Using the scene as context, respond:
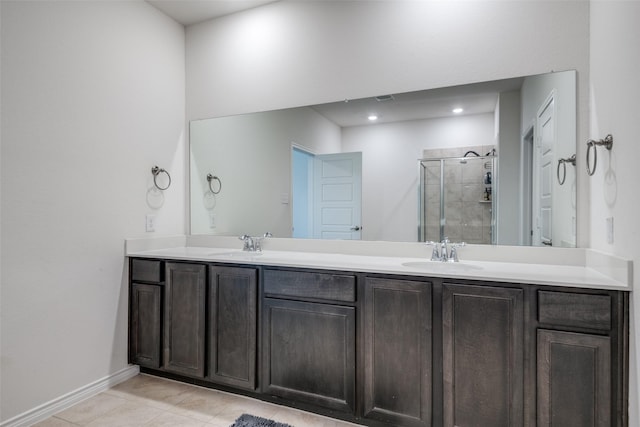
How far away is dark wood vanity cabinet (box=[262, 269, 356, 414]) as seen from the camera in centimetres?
179

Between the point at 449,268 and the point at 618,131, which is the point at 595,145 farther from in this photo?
the point at 449,268

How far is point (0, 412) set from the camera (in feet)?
5.66

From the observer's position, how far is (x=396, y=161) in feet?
7.39

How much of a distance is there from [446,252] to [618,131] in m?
0.97

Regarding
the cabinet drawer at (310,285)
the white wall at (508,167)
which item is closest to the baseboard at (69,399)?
the cabinet drawer at (310,285)

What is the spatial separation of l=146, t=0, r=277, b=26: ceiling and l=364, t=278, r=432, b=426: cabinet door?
2.28 m

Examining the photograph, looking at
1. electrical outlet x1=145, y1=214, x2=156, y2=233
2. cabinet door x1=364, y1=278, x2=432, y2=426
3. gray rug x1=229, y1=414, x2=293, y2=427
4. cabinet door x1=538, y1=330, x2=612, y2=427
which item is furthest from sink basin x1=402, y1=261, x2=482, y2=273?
electrical outlet x1=145, y1=214, x2=156, y2=233

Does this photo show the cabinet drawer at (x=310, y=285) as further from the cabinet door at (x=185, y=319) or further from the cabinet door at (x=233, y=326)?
the cabinet door at (x=185, y=319)

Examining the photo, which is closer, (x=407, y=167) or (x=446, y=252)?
(x=446, y=252)

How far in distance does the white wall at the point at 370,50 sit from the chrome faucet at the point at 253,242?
99cm

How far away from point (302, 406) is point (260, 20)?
8.90 feet

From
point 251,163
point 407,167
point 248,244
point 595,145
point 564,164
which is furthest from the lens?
point 251,163

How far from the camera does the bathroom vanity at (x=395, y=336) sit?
138 centimetres

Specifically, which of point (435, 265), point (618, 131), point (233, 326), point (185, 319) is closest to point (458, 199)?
point (435, 265)
